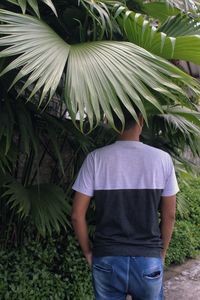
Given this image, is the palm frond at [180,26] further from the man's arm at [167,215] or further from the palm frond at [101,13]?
the man's arm at [167,215]

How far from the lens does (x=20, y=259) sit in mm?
3662

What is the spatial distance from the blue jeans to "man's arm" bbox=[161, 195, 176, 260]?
26cm

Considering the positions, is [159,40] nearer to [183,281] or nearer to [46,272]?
[46,272]

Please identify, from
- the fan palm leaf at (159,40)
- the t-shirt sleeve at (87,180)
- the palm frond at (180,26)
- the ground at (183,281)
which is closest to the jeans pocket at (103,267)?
the t-shirt sleeve at (87,180)

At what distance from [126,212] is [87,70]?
0.78 meters

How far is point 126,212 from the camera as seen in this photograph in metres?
2.39

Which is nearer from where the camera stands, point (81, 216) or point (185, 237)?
point (81, 216)

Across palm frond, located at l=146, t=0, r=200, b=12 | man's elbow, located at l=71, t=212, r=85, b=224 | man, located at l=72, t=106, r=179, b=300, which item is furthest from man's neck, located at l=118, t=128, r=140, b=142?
palm frond, located at l=146, t=0, r=200, b=12

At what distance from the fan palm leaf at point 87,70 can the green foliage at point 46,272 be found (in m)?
1.89

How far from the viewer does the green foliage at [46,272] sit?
353 centimetres

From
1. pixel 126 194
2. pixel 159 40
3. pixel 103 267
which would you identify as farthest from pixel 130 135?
pixel 103 267

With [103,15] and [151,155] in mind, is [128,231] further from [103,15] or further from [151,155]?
[103,15]

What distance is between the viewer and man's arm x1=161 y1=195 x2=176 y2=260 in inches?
101

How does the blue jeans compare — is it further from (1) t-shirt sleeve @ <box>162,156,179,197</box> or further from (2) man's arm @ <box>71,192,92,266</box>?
(1) t-shirt sleeve @ <box>162,156,179,197</box>
